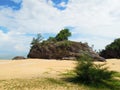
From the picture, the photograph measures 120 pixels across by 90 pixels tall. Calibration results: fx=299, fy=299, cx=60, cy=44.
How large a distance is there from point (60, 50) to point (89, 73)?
1566cm

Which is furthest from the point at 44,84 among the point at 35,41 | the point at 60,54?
the point at 35,41

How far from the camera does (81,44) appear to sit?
92.0ft

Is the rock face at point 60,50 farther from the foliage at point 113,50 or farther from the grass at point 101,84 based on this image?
the grass at point 101,84

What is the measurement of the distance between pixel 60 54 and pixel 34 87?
676 inches

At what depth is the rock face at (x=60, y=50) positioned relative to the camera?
2762 cm

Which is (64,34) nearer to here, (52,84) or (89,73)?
(89,73)

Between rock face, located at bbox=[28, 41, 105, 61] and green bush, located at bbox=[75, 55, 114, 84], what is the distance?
13888 millimetres

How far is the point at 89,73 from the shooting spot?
1269 centimetres

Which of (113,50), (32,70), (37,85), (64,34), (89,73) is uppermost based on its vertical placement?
(64,34)

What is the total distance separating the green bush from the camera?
1263cm

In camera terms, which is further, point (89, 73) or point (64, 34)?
point (64, 34)

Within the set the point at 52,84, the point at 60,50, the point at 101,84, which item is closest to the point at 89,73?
the point at 101,84

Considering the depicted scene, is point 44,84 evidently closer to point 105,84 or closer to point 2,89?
point 2,89

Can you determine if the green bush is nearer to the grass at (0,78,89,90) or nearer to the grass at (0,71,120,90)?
the grass at (0,71,120,90)
